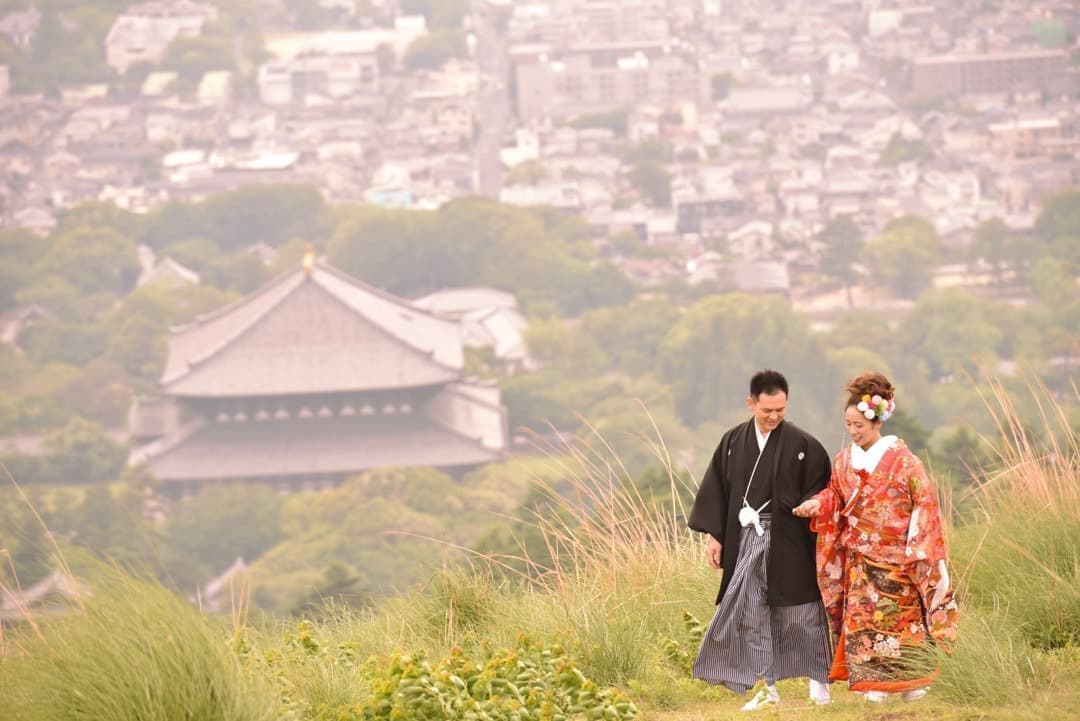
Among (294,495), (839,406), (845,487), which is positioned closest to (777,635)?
(845,487)

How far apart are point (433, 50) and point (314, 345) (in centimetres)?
4944

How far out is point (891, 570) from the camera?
379cm

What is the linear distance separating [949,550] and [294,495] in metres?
23.9

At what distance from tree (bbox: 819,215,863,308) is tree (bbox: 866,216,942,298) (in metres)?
0.42

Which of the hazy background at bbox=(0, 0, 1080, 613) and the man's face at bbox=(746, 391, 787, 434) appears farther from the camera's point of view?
the hazy background at bbox=(0, 0, 1080, 613)

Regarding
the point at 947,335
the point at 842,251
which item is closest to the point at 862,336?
the point at 947,335

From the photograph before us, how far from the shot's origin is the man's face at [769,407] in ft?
12.5

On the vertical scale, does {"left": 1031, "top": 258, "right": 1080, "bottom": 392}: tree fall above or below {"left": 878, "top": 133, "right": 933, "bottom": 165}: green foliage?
below

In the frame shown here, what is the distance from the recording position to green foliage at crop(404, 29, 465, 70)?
260 feet

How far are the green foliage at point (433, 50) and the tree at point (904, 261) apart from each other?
34785 millimetres

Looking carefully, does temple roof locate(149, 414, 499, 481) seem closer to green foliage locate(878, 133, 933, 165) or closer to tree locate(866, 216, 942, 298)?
tree locate(866, 216, 942, 298)

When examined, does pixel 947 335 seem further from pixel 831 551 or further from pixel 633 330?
pixel 831 551

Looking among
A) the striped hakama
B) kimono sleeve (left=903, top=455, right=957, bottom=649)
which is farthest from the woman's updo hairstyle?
the striped hakama

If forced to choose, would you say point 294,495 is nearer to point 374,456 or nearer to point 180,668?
point 374,456
